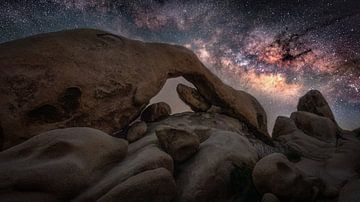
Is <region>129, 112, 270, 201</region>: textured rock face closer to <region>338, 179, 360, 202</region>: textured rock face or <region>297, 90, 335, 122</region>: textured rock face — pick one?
<region>338, 179, 360, 202</region>: textured rock face

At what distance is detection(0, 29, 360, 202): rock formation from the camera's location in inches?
263

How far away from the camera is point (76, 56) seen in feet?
38.1

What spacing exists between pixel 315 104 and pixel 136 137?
1374 centimetres

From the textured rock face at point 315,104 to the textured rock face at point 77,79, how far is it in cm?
1021

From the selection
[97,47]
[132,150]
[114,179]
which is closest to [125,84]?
[97,47]

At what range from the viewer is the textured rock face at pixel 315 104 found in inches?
728

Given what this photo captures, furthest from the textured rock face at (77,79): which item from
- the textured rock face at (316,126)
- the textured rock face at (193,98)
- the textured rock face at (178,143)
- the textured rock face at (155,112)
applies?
the textured rock face at (316,126)

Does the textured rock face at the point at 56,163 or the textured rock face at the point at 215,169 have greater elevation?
the textured rock face at the point at 56,163

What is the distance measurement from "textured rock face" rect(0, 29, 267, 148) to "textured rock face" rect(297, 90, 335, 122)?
33.5 feet

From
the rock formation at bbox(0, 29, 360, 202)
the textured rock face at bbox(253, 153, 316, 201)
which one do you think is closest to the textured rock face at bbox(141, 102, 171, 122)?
the rock formation at bbox(0, 29, 360, 202)

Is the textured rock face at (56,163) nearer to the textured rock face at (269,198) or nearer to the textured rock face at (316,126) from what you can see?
the textured rock face at (269,198)

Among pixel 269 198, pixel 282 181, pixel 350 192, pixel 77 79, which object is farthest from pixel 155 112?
pixel 350 192

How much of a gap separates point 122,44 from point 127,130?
4.49 m

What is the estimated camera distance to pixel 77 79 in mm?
11094
